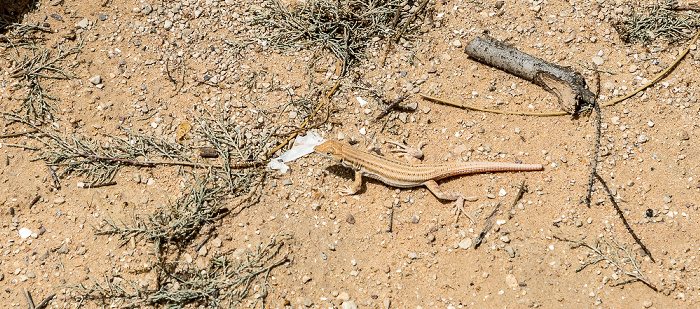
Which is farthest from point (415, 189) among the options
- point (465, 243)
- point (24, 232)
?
point (24, 232)

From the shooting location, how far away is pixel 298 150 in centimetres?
506

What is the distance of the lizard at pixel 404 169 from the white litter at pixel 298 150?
223mm

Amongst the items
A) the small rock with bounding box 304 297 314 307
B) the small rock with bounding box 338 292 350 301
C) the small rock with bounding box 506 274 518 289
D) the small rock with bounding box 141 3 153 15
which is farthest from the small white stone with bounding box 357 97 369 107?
the small rock with bounding box 141 3 153 15

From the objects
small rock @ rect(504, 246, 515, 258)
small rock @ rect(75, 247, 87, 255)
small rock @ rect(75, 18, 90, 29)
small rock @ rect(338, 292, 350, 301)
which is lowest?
small rock @ rect(338, 292, 350, 301)

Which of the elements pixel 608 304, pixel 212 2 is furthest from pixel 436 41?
pixel 608 304

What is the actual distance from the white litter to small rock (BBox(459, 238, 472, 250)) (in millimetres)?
1803

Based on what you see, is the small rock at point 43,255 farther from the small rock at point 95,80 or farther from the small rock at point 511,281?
the small rock at point 511,281

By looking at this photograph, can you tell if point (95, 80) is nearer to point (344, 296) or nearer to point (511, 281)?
point (344, 296)

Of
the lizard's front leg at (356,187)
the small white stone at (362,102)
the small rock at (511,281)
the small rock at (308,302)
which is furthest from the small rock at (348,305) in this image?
the small white stone at (362,102)

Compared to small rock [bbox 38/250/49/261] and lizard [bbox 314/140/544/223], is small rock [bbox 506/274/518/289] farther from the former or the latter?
small rock [bbox 38/250/49/261]

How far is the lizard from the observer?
15.7 feet

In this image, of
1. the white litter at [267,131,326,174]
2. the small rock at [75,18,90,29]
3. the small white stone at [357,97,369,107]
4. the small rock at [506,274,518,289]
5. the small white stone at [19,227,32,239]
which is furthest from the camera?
the small rock at [75,18,90,29]

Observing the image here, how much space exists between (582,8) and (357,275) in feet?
12.8

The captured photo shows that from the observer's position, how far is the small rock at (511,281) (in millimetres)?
4430
